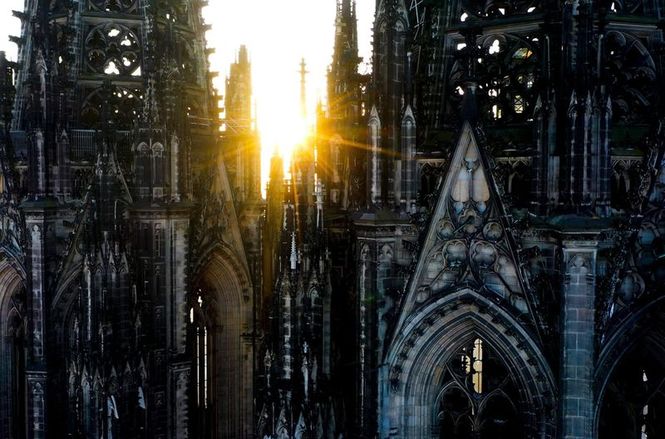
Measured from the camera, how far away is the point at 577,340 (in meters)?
17.3

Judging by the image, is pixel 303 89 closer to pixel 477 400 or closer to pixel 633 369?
pixel 477 400

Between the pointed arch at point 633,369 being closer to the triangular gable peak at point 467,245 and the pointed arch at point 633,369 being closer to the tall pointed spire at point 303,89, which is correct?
the triangular gable peak at point 467,245

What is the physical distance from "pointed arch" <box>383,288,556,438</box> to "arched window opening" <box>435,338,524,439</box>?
265 mm

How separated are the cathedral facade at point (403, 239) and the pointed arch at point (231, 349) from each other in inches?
71.9

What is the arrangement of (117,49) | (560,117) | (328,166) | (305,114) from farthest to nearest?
(117,49)
(328,166)
(305,114)
(560,117)

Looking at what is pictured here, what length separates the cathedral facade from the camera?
17.9 m

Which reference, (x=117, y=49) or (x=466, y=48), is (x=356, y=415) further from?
(x=117, y=49)

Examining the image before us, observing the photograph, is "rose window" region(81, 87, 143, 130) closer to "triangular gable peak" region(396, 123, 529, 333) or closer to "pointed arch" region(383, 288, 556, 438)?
"triangular gable peak" region(396, 123, 529, 333)

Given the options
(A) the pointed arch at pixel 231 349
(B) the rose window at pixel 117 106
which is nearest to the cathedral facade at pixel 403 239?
(B) the rose window at pixel 117 106

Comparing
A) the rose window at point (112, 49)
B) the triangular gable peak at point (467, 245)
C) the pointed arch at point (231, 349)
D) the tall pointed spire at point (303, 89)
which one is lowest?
the pointed arch at point (231, 349)

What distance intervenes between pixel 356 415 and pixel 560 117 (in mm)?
8578

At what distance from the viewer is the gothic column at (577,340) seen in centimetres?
1716

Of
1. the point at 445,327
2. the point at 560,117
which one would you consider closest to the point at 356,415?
the point at 445,327

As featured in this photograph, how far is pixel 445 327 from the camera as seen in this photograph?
1898 cm
